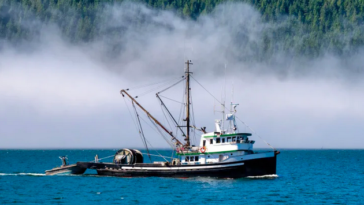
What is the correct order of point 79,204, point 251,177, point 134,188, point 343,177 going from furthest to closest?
point 343,177, point 251,177, point 134,188, point 79,204

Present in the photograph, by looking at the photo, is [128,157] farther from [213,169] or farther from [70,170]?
[213,169]

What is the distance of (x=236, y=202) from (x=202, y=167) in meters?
20.9

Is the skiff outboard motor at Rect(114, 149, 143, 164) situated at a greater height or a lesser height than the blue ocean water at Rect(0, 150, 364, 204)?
greater

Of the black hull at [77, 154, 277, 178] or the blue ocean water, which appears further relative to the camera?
the black hull at [77, 154, 277, 178]

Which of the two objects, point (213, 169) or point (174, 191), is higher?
point (213, 169)

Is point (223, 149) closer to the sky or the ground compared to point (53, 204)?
closer to the sky

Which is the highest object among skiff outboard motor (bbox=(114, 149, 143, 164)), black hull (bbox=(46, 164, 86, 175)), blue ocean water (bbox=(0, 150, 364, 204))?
Result: skiff outboard motor (bbox=(114, 149, 143, 164))

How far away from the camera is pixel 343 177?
5709 inches

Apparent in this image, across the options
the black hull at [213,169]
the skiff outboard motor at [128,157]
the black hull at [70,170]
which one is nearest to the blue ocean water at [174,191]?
the black hull at [213,169]

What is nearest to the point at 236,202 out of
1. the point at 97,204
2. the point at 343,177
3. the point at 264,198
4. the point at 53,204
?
the point at 264,198

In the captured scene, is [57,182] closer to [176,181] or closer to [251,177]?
[176,181]

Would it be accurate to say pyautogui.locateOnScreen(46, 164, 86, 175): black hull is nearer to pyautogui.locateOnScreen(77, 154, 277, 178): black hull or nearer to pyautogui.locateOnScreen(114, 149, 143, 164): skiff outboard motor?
pyautogui.locateOnScreen(114, 149, 143, 164): skiff outboard motor

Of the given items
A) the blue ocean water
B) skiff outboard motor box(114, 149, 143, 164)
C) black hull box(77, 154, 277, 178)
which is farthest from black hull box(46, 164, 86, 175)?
black hull box(77, 154, 277, 178)

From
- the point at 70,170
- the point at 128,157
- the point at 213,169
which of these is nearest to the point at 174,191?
the point at 213,169
